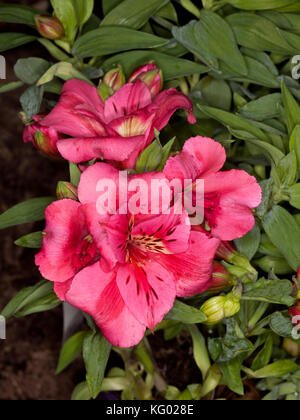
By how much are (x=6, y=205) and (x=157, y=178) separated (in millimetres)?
951

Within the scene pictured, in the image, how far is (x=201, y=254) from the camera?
2.12 feet

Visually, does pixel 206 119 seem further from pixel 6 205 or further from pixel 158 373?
pixel 6 205

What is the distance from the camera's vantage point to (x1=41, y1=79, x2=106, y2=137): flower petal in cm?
69

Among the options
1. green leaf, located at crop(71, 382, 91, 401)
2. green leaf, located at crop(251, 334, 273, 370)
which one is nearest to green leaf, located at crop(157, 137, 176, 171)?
green leaf, located at crop(251, 334, 273, 370)

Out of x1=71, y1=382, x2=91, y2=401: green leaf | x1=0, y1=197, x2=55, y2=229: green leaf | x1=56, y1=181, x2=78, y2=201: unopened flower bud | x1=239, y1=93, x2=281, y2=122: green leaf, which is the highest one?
x1=56, y1=181, x2=78, y2=201: unopened flower bud

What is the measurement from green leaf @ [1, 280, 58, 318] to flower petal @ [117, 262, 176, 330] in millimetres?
227

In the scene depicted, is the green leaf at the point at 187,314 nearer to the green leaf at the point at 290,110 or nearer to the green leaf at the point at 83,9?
the green leaf at the point at 290,110

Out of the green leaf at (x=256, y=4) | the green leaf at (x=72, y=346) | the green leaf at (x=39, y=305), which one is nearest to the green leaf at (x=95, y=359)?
the green leaf at (x=39, y=305)

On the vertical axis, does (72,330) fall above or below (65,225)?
below

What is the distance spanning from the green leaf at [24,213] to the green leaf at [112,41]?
10.4 inches

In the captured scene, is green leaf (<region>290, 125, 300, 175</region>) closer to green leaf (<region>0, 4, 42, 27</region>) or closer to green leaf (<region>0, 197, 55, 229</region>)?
green leaf (<region>0, 197, 55, 229</region>)

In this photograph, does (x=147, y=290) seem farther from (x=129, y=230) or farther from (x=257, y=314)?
(x=257, y=314)
